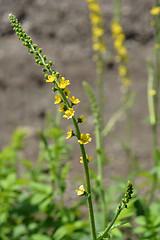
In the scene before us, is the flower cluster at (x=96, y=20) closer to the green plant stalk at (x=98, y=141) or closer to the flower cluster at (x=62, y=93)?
the green plant stalk at (x=98, y=141)

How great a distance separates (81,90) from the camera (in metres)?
7.68

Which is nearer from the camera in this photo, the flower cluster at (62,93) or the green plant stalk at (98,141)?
the flower cluster at (62,93)

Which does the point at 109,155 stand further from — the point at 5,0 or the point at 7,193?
the point at 5,0

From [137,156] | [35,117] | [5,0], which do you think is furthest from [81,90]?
[5,0]

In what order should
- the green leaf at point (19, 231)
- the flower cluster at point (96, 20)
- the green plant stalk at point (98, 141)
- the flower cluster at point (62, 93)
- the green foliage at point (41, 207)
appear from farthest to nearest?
the flower cluster at point (96, 20)
the green leaf at point (19, 231)
the green foliage at point (41, 207)
the green plant stalk at point (98, 141)
the flower cluster at point (62, 93)

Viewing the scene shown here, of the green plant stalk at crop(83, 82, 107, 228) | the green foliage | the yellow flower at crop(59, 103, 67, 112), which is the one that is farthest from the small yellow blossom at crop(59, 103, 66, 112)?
the green foliage

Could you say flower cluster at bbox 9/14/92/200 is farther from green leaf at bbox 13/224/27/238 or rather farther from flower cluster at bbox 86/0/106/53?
flower cluster at bbox 86/0/106/53

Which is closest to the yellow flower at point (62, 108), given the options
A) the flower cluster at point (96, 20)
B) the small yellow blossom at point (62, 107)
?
the small yellow blossom at point (62, 107)

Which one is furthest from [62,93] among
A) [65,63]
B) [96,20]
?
[65,63]

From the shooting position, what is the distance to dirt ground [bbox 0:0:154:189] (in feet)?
22.5

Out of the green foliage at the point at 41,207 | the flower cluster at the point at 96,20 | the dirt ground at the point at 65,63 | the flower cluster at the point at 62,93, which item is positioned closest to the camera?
the flower cluster at the point at 62,93

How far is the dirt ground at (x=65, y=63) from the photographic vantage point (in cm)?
687

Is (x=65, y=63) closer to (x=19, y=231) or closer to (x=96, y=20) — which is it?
(x=96, y=20)

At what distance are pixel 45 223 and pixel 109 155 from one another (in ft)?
9.65
